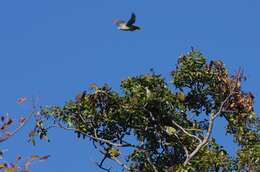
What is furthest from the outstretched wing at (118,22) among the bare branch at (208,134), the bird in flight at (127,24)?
the bare branch at (208,134)

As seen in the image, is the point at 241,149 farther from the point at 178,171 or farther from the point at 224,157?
the point at 178,171

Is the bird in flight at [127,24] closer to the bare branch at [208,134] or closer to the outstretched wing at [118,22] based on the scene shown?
the outstretched wing at [118,22]

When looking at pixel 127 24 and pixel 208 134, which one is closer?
pixel 127 24

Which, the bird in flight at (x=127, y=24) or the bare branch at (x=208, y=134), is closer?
the bird in flight at (x=127, y=24)

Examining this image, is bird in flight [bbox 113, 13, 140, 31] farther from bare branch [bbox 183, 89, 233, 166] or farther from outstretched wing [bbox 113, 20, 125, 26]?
bare branch [bbox 183, 89, 233, 166]

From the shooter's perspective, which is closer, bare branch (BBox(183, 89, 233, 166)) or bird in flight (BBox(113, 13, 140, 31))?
bird in flight (BBox(113, 13, 140, 31))

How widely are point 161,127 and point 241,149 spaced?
6.73 ft

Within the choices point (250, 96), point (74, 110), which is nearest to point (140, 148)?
point (74, 110)

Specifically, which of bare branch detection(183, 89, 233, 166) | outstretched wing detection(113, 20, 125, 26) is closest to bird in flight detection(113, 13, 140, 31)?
outstretched wing detection(113, 20, 125, 26)

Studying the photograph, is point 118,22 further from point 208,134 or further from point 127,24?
point 208,134

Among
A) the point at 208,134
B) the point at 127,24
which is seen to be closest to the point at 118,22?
the point at 127,24

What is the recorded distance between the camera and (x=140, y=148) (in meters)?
17.7

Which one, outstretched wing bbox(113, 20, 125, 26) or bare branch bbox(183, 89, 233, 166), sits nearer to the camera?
outstretched wing bbox(113, 20, 125, 26)

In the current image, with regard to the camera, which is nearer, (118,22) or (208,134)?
(118,22)
